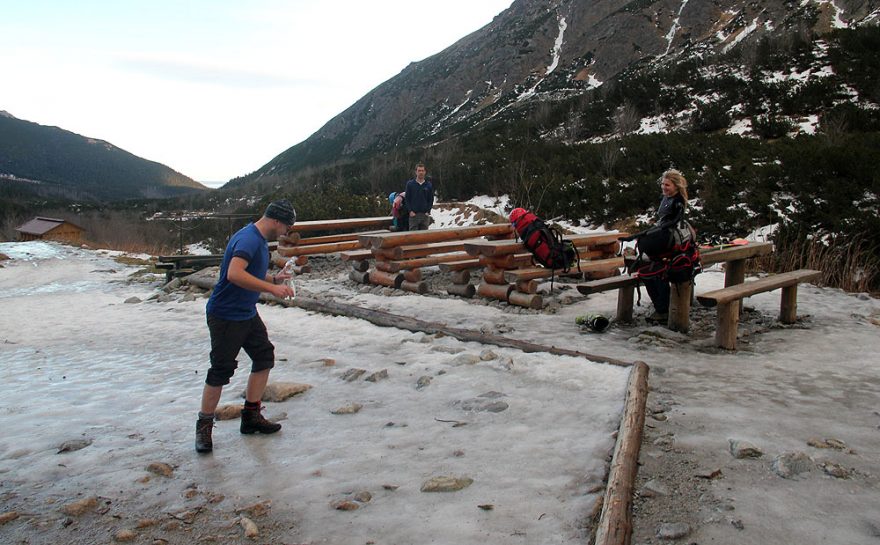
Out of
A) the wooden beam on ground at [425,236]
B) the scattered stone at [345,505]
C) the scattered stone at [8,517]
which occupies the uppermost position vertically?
Result: the wooden beam on ground at [425,236]

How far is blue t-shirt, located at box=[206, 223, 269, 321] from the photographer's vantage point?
3.81 meters

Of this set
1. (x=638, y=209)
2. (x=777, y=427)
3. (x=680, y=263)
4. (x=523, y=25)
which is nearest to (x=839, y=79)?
(x=638, y=209)

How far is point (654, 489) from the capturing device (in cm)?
305

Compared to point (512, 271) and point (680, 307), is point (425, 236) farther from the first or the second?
point (680, 307)

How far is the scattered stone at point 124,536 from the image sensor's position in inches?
113

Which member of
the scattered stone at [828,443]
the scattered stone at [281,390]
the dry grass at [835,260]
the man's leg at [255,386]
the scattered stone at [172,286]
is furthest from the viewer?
the scattered stone at [172,286]

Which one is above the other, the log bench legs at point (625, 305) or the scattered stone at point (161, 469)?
the log bench legs at point (625, 305)

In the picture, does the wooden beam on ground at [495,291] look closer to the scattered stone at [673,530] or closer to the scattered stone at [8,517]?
the scattered stone at [673,530]

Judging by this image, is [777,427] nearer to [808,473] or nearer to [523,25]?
[808,473]

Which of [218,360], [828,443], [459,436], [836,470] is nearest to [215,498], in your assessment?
[218,360]

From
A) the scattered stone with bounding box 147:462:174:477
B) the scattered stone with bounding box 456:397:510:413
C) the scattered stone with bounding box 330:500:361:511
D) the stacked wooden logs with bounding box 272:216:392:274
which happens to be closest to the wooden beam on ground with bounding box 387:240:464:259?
the stacked wooden logs with bounding box 272:216:392:274

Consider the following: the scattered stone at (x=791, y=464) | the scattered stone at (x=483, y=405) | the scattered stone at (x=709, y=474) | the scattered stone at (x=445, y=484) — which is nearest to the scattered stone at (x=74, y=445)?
the scattered stone at (x=445, y=484)

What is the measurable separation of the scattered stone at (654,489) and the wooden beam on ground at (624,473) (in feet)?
0.24

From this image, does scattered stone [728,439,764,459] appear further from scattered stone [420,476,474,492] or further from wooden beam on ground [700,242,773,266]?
wooden beam on ground [700,242,773,266]
